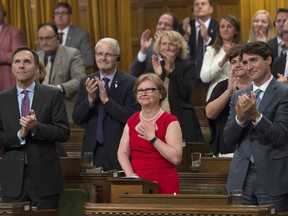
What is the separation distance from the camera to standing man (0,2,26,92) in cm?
868

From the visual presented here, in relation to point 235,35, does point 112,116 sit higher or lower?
lower

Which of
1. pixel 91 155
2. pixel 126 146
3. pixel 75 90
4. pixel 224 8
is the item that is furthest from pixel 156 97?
pixel 224 8

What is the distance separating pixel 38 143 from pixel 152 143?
730 millimetres

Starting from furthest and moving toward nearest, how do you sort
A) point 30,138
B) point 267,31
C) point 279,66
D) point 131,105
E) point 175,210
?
point 267,31
point 279,66
point 131,105
point 30,138
point 175,210

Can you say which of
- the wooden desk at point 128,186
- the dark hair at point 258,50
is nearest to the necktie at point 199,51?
the dark hair at point 258,50

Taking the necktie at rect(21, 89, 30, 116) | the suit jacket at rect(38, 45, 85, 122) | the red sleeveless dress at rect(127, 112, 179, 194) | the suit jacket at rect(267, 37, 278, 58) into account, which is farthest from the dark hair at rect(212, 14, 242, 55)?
the necktie at rect(21, 89, 30, 116)

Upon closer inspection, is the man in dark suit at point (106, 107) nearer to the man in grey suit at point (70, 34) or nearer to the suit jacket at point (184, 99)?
the suit jacket at point (184, 99)

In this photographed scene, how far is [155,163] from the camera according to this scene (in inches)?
226

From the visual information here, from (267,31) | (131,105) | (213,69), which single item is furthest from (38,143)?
(267,31)

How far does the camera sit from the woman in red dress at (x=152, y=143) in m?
5.69

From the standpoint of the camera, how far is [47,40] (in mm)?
8250

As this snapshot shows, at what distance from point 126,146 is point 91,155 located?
60cm

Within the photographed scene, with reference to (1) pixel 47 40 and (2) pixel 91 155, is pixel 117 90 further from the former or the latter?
(1) pixel 47 40

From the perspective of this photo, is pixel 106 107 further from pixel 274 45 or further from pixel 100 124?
pixel 274 45
